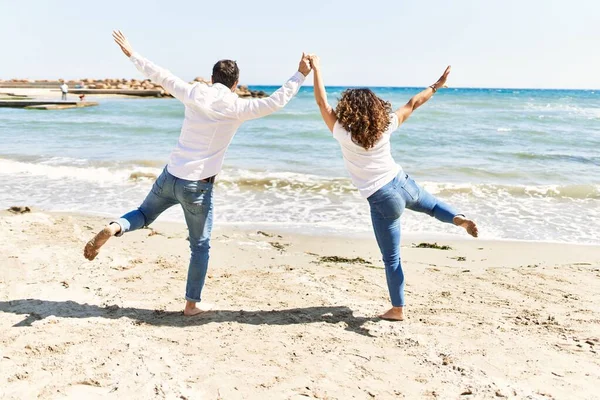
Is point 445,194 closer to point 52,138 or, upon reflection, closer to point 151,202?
point 151,202

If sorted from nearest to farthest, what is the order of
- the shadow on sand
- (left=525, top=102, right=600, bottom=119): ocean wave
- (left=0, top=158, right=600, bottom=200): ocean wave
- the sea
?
the shadow on sand → the sea → (left=0, top=158, right=600, bottom=200): ocean wave → (left=525, top=102, right=600, bottom=119): ocean wave

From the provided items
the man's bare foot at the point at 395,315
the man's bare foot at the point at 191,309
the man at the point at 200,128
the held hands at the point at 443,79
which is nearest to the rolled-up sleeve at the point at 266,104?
the man at the point at 200,128

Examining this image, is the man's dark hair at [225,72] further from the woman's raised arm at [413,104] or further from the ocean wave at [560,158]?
the ocean wave at [560,158]

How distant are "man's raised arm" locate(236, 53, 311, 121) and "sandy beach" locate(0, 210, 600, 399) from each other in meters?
1.57

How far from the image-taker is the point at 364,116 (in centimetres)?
358

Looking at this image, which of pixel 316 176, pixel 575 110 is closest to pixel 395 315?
pixel 316 176

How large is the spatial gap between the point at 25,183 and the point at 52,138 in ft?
28.3

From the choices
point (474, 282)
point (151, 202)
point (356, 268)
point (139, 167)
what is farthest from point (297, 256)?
point (139, 167)

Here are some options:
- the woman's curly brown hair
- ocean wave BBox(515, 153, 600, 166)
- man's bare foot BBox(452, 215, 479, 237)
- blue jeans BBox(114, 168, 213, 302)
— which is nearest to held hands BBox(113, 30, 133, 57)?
blue jeans BBox(114, 168, 213, 302)

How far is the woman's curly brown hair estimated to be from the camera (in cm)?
360

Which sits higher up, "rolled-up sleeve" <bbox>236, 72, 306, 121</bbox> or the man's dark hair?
the man's dark hair

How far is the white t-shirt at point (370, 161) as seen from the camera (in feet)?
12.2

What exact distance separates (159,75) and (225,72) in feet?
1.53

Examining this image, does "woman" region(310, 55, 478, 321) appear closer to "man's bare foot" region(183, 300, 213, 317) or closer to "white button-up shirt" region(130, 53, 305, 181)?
"white button-up shirt" region(130, 53, 305, 181)
